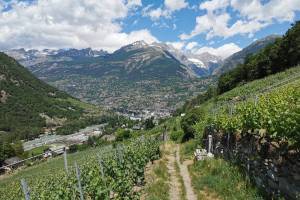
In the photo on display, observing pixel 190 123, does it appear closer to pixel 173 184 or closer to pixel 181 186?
pixel 173 184

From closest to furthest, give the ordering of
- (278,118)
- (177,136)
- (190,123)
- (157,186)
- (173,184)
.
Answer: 1. (278,118)
2. (157,186)
3. (173,184)
4. (190,123)
5. (177,136)

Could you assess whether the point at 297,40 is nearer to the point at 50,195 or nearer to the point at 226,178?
the point at 226,178

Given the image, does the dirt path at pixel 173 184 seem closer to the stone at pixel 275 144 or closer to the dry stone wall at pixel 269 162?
the dry stone wall at pixel 269 162

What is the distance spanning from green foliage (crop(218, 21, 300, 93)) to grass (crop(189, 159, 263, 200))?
215 ft

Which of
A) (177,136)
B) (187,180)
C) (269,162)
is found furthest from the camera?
(177,136)

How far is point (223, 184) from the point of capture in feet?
56.2

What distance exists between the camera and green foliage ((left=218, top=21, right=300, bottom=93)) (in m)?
82.0

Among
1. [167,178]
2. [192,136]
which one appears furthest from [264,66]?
[167,178]

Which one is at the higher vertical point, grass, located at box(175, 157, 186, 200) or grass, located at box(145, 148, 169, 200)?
grass, located at box(145, 148, 169, 200)

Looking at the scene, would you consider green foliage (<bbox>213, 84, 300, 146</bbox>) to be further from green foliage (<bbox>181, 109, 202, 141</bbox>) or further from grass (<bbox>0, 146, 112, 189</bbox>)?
green foliage (<bbox>181, 109, 202, 141</bbox>)

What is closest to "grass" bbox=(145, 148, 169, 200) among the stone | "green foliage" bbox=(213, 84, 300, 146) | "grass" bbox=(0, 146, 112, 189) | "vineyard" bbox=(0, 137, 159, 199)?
"vineyard" bbox=(0, 137, 159, 199)

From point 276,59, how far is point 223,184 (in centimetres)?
7850

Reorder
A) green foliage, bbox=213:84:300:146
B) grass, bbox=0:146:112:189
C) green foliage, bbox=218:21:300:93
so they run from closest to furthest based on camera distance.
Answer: green foliage, bbox=213:84:300:146
grass, bbox=0:146:112:189
green foliage, bbox=218:21:300:93

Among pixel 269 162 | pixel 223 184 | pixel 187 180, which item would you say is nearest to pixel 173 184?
pixel 187 180
